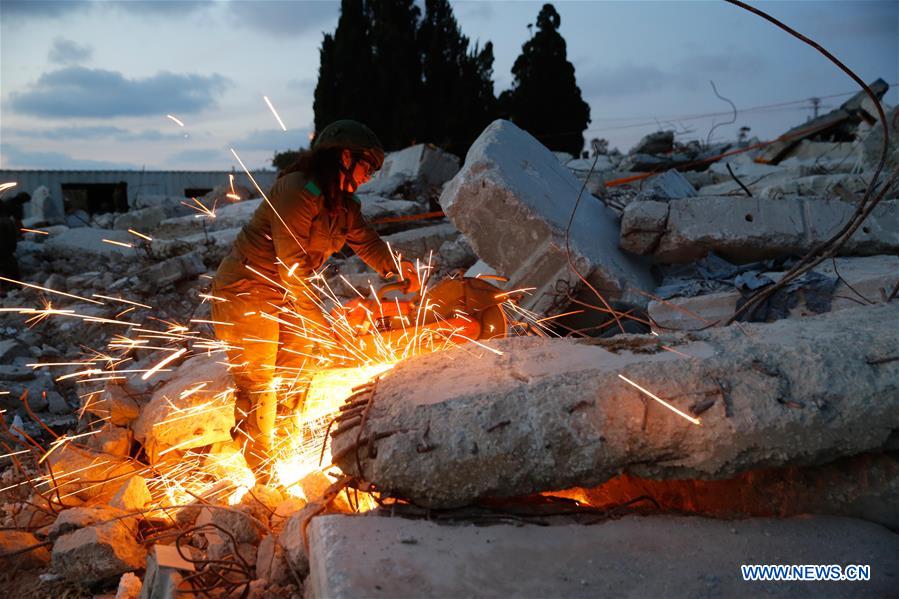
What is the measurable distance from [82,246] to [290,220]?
287 inches

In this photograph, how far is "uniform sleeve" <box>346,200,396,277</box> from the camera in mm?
3916

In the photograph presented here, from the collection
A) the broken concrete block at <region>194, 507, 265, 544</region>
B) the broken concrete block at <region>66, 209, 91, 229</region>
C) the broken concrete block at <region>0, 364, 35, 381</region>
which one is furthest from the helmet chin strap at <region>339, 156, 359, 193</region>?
the broken concrete block at <region>66, 209, 91, 229</region>

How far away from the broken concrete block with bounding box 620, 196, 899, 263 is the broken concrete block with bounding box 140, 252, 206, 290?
5234mm

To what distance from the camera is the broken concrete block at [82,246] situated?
30.2 feet

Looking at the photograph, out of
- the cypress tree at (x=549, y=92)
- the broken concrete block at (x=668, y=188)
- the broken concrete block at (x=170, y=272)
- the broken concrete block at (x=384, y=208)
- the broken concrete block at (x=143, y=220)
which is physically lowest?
the broken concrete block at (x=170, y=272)

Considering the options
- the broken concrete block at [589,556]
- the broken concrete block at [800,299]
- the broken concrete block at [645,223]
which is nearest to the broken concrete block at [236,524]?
the broken concrete block at [589,556]

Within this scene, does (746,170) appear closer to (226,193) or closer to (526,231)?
(526,231)

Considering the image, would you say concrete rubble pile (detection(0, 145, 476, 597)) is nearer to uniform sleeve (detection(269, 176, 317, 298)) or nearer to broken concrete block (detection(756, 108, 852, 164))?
uniform sleeve (detection(269, 176, 317, 298))

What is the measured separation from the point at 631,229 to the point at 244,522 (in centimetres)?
351

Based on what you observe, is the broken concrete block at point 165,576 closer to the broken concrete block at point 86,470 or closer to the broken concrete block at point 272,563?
the broken concrete block at point 272,563

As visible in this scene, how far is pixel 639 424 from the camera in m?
2.21

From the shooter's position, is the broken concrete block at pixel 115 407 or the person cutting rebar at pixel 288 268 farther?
the broken concrete block at pixel 115 407

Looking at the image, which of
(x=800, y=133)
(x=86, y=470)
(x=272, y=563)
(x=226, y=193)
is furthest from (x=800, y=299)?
(x=226, y=193)

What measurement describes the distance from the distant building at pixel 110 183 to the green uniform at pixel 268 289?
17778 millimetres
